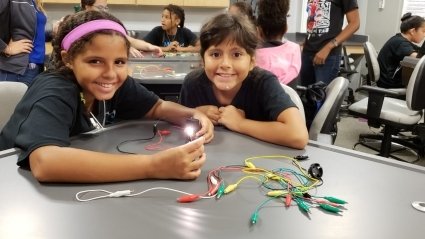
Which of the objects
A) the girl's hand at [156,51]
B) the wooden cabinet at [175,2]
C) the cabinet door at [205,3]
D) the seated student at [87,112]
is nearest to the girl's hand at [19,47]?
the girl's hand at [156,51]

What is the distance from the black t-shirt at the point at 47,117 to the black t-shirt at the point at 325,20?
2215 mm

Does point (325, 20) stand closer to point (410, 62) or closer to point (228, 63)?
point (410, 62)

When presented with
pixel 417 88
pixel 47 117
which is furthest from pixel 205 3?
pixel 47 117

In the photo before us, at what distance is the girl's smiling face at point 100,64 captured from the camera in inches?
47.5

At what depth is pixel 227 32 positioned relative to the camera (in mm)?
1520

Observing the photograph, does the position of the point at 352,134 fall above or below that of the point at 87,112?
below

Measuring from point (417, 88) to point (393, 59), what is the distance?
1.61 m

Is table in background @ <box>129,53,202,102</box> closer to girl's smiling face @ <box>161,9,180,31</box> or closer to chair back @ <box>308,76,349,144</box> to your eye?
chair back @ <box>308,76,349,144</box>

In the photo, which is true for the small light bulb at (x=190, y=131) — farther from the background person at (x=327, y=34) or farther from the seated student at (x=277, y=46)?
the background person at (x=327, y=34)

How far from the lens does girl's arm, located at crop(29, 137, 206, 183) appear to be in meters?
0.95

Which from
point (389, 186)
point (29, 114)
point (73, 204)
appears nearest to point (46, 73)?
point (29, 114)

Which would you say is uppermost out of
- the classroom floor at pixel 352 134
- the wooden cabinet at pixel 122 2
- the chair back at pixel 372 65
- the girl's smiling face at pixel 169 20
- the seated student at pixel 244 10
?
the wooden cabinet at pixel 122 2

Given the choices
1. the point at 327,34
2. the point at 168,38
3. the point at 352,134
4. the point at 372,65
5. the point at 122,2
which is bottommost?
the point at 352,134

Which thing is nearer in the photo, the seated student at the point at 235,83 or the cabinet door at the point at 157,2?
the seated student at the point at 235,83
